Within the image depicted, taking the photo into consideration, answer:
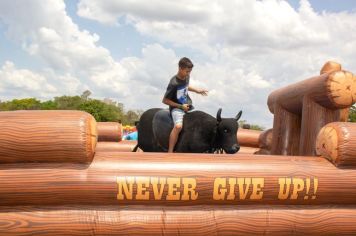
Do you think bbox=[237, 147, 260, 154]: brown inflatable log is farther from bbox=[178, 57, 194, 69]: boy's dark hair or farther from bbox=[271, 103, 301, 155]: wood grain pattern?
bbox=[178, 57, 194, 69]: boy's dark hair

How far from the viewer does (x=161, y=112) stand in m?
5.47

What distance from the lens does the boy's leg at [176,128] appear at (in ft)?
16.4

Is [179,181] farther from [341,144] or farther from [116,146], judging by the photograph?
[116,146]

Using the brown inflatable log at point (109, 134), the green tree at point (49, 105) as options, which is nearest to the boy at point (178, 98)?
the brown inflatable log at point (109, 134)

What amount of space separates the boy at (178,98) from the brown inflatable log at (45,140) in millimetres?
2108

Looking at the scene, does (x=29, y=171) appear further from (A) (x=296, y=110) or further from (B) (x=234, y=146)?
(A) (x=296, y=110)

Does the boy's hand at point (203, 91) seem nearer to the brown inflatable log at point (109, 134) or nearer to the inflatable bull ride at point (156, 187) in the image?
the inflatable bull ride at point (156, 187)

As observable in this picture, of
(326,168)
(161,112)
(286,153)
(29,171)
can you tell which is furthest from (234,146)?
(29,171)

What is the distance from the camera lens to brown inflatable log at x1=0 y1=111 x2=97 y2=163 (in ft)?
9.52

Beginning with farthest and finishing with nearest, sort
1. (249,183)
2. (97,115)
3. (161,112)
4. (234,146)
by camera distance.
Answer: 1. (97,115)
2. (161,112)
3. (234,146)
4. (249,183)

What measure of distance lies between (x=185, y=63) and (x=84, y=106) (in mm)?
49257

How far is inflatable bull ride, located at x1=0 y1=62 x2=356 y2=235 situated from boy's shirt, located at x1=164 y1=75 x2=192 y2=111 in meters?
1.88

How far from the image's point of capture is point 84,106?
52531 mm

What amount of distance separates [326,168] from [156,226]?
5.04ft
